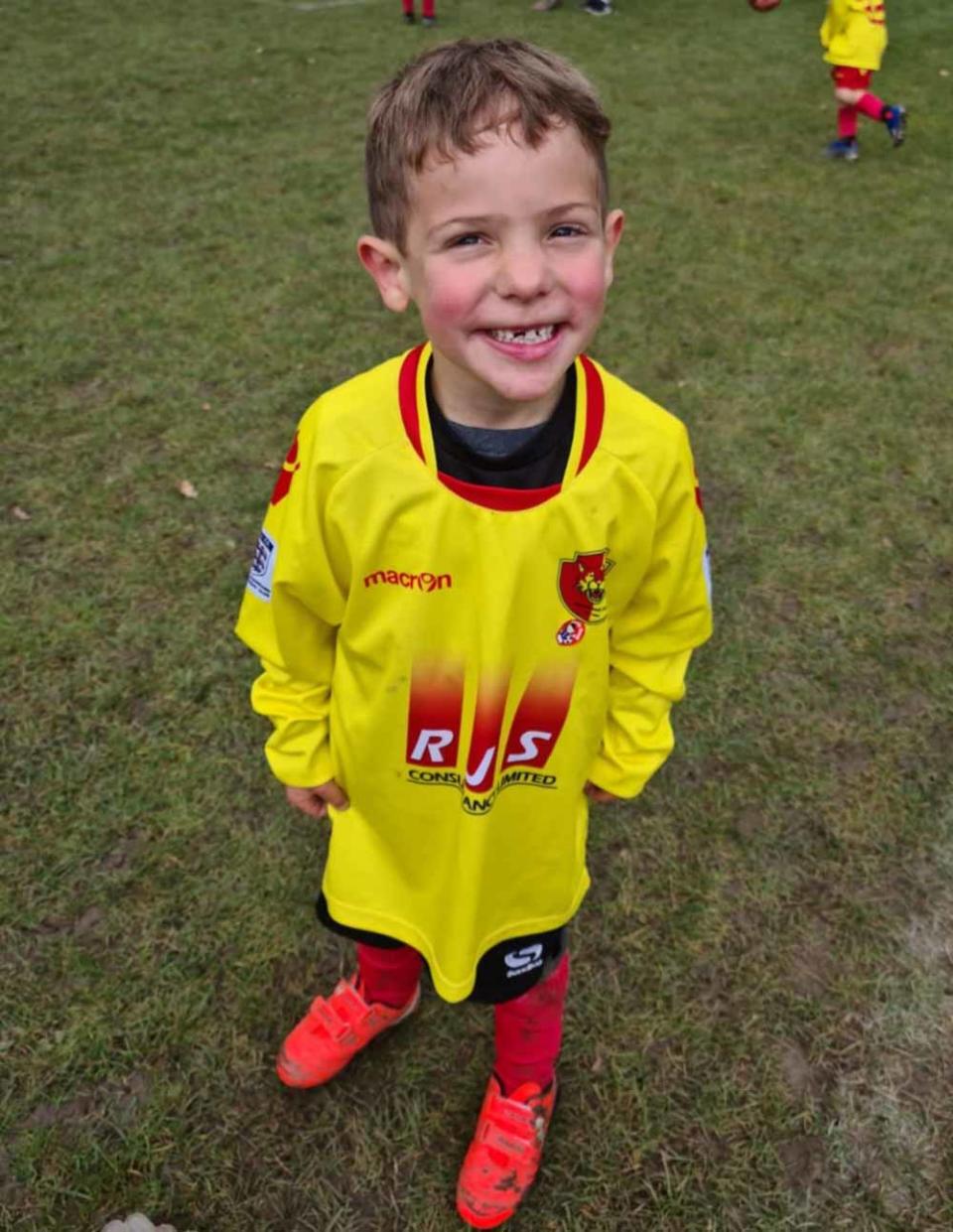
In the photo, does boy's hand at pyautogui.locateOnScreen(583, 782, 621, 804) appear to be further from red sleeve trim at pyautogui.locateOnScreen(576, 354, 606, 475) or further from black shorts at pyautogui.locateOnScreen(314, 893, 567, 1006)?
red sleeve trim at pyautogui.locateOnScreen(576, 354, 606, 475)

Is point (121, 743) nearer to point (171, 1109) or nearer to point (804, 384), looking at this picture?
point (171, 1109)

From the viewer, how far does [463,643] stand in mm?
1452

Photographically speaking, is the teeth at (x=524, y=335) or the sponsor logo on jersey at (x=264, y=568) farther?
the sponsor logo on jersey at (x=264, y=568)

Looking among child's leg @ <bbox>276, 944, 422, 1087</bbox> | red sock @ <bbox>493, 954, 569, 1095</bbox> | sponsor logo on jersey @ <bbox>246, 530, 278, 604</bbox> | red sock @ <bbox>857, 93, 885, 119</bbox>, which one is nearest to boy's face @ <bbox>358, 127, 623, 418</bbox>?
sponsor logo on jersey @ <bbox>246, 530, 278, 604</bbox>

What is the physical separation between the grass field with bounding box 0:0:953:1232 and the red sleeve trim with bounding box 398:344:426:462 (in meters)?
1.53

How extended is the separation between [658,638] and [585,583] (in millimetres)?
248

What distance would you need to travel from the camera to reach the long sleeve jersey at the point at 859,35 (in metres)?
6.46

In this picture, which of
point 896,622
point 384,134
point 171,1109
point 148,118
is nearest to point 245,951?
point 171,1109

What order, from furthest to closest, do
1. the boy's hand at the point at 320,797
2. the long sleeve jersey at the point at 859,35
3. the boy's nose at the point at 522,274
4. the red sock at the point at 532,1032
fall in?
the long sleeve jersey at the point at 859,35
the red sock at the point at 532,1032
the boy's hand at the point at 320,797
the boy's nose at the point at 522,274

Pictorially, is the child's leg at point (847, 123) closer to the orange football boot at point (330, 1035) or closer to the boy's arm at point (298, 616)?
the boy's arm at point (298, 616)

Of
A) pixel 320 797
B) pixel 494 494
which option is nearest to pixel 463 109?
pixel 494 494

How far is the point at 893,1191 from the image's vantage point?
2047 millimetres

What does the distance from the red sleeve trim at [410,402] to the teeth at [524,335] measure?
0.60ft

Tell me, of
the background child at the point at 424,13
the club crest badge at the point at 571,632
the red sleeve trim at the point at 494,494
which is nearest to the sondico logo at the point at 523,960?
the club crest badge at the point at 571,632
